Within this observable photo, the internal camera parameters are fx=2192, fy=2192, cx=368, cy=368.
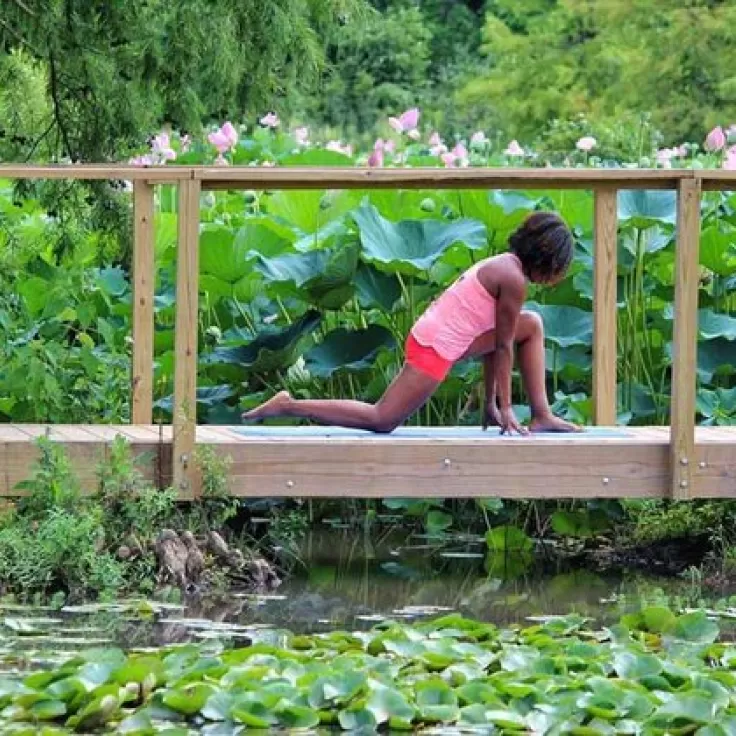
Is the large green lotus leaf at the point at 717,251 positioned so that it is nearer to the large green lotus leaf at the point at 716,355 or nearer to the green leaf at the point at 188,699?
the large green lotus leaf at the point at 716,355

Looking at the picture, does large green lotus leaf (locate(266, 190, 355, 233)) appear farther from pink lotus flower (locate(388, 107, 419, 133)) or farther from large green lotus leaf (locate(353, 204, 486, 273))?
pink lotus flower (locate(388, 107, 419, 133))

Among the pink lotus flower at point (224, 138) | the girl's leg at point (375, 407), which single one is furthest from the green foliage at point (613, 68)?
the girl's leg at point (375, 407)

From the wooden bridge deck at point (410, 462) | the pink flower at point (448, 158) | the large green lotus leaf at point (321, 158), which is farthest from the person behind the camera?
the large green lotus leaf at point (321, 158)

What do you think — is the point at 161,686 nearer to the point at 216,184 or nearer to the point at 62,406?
the point at 216,184

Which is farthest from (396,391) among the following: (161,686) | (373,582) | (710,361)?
(161,686)

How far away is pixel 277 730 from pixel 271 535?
359 cm

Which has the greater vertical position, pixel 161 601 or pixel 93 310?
pixel 93 310

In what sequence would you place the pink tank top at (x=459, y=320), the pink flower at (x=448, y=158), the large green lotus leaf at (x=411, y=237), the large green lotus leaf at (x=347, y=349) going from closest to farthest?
the pink tank top at (x=459, y=320) → the large green lotus leaf at (x=411, y=237) → the large green lotus leaf at (x=347, y=349) → the pink flower at (x=448, y=158)

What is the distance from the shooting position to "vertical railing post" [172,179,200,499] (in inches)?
316

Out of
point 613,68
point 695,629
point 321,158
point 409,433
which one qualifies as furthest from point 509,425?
point 613,68

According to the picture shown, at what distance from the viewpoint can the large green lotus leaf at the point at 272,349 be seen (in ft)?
32.3

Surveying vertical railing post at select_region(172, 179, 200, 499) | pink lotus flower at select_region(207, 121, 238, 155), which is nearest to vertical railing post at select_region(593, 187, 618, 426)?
vertical railing post at select_region(172, 179, 200, 499)

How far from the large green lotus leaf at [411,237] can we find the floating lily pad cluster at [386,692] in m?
3.52

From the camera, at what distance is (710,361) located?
10188 millimetres
